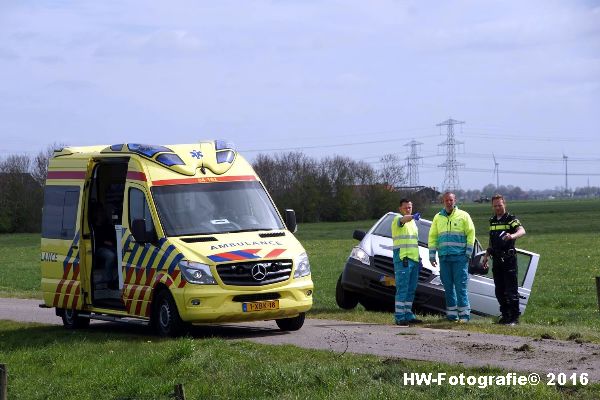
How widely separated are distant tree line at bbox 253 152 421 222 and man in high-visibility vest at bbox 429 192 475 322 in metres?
71.1

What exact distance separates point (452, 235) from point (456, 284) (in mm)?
715

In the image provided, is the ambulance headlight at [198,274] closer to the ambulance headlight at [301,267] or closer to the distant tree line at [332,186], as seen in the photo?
the ambulance headlight at [301,267]

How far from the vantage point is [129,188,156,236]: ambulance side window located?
14.4 metres

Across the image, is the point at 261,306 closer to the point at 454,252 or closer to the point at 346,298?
the point at 454,252

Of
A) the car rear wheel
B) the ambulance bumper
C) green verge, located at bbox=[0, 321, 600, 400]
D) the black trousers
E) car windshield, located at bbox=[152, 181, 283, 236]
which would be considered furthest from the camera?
the car rear wheel

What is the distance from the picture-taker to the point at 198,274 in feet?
44.1

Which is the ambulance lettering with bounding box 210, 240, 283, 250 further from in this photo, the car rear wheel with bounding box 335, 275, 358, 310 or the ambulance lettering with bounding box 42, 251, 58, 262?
the car rear wheel with bounding box 335, 275, 358, 310

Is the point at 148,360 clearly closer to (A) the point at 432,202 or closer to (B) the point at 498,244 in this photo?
(B) the point at 498,244

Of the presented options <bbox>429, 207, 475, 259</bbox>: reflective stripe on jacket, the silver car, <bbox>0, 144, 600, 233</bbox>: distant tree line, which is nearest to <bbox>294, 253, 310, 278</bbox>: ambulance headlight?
<bbox>429, 207, 475, 259</bbox>: reflective stripe on jacket

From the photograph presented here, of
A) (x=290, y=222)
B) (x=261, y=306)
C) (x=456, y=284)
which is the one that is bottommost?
(x=261, y=306)

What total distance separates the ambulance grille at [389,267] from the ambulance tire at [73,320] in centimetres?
476

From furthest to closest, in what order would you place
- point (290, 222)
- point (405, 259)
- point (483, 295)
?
point (483, 295), point (405, 259), point (290, 222)

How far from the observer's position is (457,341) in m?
12.4

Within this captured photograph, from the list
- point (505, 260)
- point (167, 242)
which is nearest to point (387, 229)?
point (505, 260)
